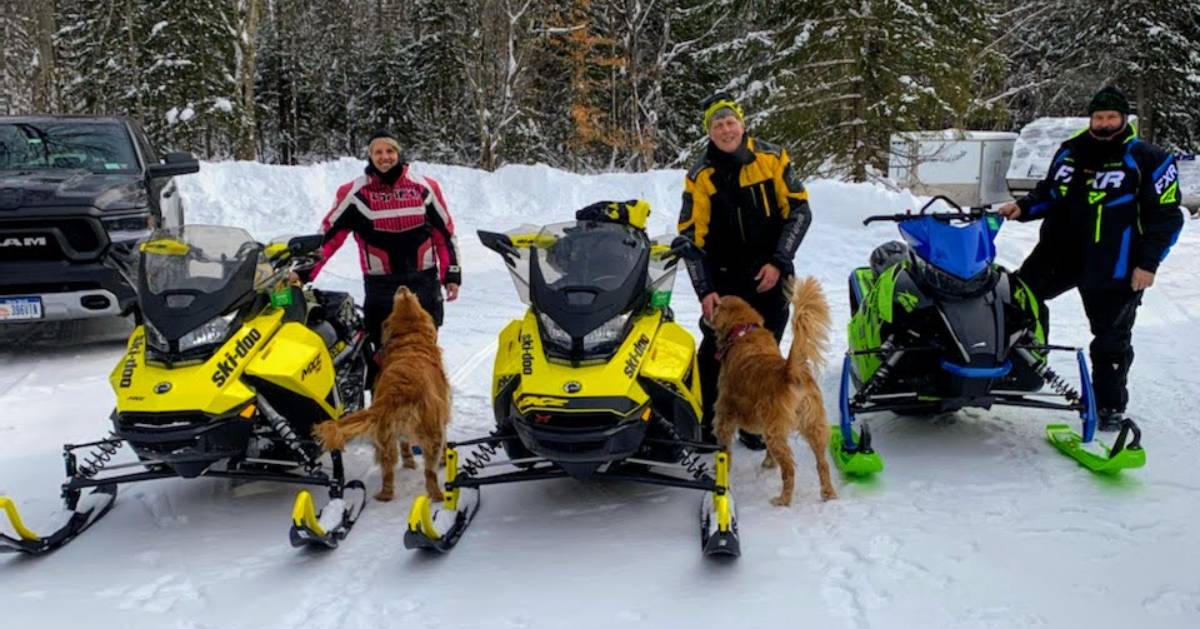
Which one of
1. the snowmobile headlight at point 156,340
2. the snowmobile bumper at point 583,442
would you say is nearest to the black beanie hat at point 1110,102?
the snowmobile bumper at point 583,442

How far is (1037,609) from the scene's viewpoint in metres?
3.36

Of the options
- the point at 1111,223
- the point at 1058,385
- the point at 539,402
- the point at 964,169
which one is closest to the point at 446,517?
the point at 539,402

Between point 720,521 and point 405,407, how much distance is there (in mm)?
1433

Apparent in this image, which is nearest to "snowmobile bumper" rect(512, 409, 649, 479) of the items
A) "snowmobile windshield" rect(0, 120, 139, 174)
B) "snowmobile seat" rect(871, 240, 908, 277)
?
"snowmobile seat" rect(871, 240, 908, 277)

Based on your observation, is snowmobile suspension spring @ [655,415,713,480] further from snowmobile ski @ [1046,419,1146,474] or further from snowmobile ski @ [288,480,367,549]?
snowmobile ski @ [1046,419,1146,474]

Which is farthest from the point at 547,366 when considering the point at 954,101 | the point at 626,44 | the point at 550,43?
the point at 550,43

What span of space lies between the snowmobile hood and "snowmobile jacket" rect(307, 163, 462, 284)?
111 inches

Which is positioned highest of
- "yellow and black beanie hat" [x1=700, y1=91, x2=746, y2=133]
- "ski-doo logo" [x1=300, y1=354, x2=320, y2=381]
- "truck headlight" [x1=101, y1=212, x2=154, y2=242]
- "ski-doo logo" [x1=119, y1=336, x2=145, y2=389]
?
"yellow and black beanie hat" [x1=700, y1=91, x2=746, y2=133]

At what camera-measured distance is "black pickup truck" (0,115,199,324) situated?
679 centimetres

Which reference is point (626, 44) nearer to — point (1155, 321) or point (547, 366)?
point (1155, 321)

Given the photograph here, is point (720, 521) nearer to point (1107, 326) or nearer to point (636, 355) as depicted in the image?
point (636, 355)

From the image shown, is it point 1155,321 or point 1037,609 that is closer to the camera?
point 1037,609

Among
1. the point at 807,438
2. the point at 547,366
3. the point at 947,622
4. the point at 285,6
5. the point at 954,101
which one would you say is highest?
the point at 285,6

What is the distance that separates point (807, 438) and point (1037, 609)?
120cm
